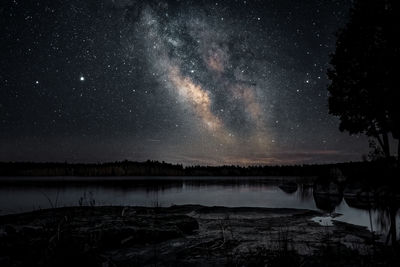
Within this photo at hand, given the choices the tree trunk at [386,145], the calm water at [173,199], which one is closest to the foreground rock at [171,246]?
the calm water at [173,199]

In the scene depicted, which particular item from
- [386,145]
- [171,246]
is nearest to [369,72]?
[386,145]

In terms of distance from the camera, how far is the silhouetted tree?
20.6 metres

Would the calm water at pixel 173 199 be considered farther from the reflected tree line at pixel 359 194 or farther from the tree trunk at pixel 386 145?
the tree trunk at pixel 386 145

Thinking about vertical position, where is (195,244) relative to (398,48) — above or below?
below

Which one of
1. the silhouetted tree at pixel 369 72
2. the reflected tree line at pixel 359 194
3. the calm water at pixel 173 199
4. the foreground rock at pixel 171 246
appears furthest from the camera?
the silhouetted tree at pixel 369 72

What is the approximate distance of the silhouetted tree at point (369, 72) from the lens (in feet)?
67.7

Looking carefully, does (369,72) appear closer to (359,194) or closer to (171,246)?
(359,194)

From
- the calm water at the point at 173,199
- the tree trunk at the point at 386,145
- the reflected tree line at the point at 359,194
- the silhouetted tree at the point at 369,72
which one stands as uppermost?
the silhouetted tree at the point at 369,72

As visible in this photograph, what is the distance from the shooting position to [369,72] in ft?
70.4

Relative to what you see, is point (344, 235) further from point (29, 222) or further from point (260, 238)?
point (29, 222)

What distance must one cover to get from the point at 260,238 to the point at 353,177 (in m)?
23.9

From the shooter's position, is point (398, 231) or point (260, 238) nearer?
point (260, 238)

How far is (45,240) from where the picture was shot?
529cm

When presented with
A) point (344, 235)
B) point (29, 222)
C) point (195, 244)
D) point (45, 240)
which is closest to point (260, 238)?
point (195, 244)
